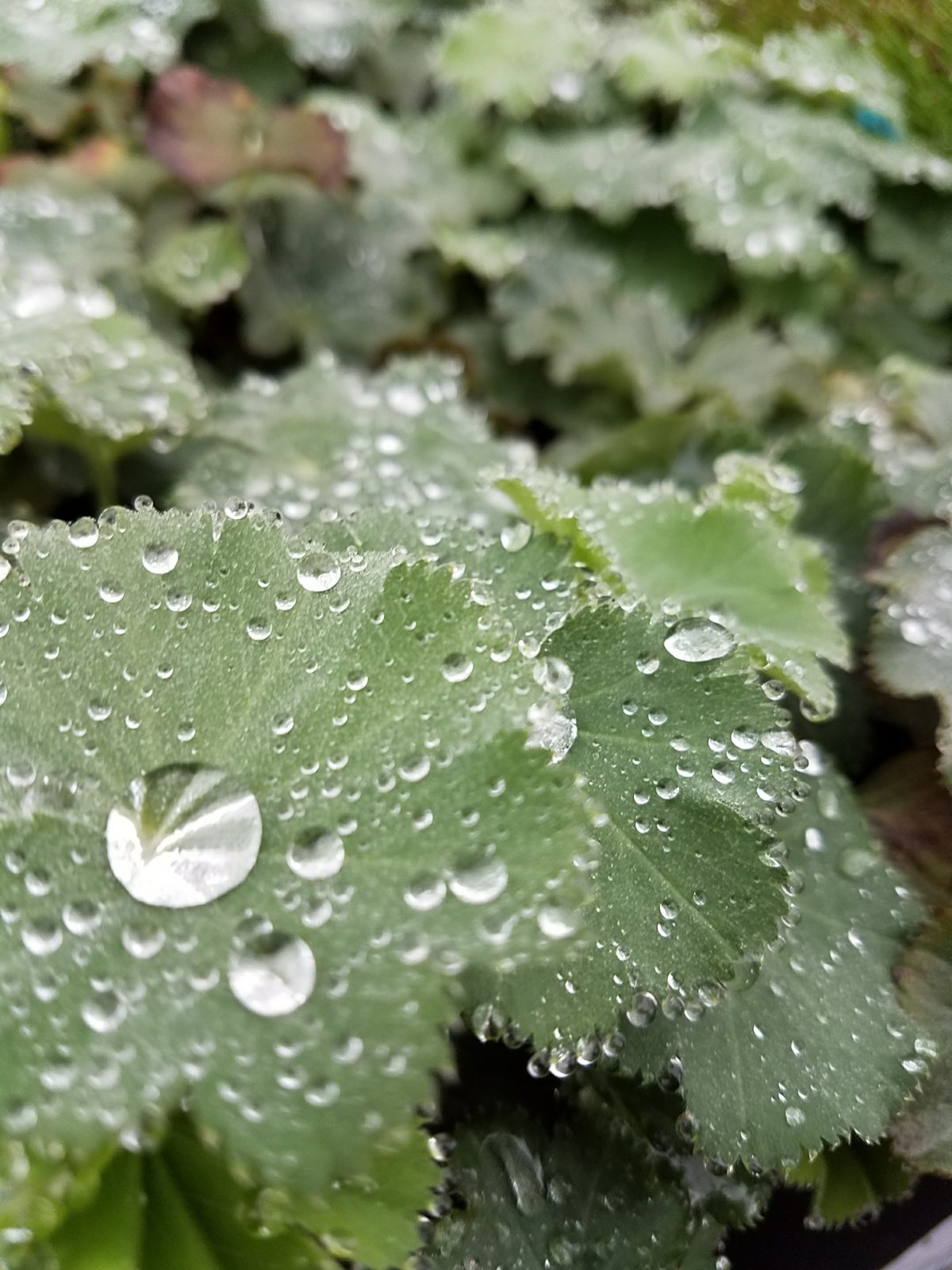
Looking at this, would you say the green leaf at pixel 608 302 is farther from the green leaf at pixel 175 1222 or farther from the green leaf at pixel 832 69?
the green leaf at pixel 175 1222

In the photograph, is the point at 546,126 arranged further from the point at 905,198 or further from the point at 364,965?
the point at 364,965

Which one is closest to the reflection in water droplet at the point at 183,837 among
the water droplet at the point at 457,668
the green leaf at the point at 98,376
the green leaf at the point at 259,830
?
the green leaf at the point at 259,830

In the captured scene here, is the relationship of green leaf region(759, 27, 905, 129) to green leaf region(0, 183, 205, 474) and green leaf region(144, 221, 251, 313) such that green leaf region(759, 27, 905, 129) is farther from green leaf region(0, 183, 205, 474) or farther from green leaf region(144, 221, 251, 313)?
green leaf region(0, 183, 205, 474)

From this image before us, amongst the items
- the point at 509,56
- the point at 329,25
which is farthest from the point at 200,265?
the point at 509,56

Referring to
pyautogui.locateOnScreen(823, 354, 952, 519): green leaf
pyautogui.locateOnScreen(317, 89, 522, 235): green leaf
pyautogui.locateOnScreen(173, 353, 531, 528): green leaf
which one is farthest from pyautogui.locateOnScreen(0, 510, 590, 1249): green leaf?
pyautogui.locateOnScreen(317, 89, 522, 235): green leaf

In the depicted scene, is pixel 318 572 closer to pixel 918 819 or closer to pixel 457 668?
pixel 457 668

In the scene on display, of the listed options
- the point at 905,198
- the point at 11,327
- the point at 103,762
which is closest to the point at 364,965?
the point at 103,762
